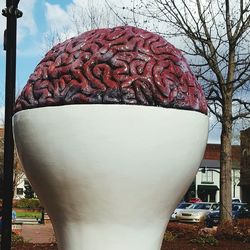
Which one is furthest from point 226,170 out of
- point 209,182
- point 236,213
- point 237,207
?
point 209,182

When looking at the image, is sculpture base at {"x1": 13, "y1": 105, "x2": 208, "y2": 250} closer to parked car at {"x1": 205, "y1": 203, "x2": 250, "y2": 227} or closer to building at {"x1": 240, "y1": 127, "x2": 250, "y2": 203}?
parked car at {"x1": 205, "y1": 203, "x2": 250, "y2": 227}

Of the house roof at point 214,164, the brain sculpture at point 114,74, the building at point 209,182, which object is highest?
the brain sculpture at point 114,74

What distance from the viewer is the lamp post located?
530cm

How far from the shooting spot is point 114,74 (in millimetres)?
3602

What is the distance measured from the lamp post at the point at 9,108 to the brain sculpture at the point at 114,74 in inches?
55.5

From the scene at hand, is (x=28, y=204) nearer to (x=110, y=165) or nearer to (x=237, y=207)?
(x=237, y=207)

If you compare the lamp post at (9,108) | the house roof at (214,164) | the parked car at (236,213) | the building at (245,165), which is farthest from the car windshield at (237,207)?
the house roof at (214,164)

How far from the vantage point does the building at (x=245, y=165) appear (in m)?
42.0

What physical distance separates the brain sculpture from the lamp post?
55.5 inches

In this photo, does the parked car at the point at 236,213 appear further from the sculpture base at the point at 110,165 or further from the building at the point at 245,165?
the sculpture base at the point at 110,165

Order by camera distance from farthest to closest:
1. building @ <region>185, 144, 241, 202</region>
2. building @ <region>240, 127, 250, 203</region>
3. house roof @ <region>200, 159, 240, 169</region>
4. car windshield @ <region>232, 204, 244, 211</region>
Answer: building @ <region>185, 144, 241, 202</region>, house roof @ <region>200, 159, 240, 169</region>, building @ <region>240, 127, 250, 203</region>, car windshield @ <region>232, 204, 244, 211</region>

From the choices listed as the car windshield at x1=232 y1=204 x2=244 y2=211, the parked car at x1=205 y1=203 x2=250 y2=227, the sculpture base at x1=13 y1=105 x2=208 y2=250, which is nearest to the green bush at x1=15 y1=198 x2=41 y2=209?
the car windshield at x1=232 y1=204 x2=244 y2=211

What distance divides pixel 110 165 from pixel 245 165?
44365 mm

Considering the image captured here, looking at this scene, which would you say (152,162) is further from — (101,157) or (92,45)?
(92,45)
